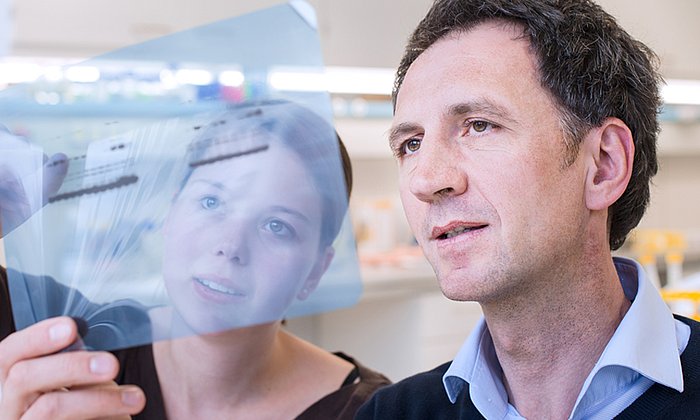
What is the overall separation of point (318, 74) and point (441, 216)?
10.8 inches

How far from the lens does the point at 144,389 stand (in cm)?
82

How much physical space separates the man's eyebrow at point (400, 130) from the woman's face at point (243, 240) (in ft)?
0.34

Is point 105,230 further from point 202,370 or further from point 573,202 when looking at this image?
point 573,202

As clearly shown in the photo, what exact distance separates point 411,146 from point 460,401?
0.95 feet

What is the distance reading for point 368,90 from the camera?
2293mm

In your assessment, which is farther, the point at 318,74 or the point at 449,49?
the point at 318,74

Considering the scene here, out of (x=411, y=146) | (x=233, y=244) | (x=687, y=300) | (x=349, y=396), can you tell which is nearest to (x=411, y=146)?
(x=411, y=146)

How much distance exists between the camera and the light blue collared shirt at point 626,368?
2.45 feet

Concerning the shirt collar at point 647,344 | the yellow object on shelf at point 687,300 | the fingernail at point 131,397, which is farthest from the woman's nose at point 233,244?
the yellow object on shelf at point 687,300

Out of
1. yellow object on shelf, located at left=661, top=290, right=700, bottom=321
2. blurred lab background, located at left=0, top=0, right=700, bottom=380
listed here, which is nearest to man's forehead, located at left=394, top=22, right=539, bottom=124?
blurred lab background, located at left=0, top=0, right=700, bottom=380

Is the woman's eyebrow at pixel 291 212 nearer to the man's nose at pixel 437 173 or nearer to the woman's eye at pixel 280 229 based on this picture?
the woman's eye at pixel 280 229

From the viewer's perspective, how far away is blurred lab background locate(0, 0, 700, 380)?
965 millimetres

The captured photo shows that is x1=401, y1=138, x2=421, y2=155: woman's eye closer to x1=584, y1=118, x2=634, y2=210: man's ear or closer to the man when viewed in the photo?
the man

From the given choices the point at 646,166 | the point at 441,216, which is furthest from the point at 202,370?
the point at 646,166
